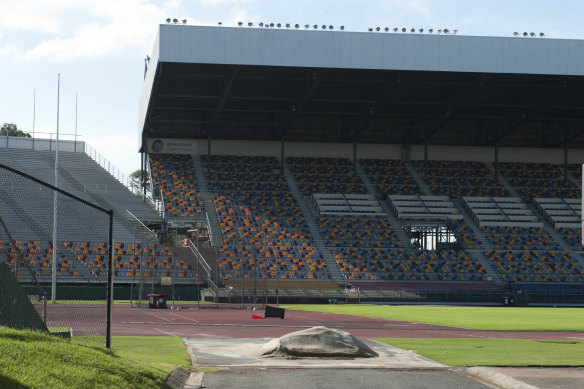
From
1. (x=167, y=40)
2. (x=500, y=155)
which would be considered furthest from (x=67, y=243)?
(x=500, y=155)

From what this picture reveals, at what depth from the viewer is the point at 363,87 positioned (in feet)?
193

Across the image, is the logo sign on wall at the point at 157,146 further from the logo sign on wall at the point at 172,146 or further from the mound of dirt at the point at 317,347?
the mound of dirt at the point at 317,347

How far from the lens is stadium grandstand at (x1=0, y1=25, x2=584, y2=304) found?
51.4 meters

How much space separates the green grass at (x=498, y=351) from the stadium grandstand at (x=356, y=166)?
22343mm

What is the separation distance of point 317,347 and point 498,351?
16.3 ft

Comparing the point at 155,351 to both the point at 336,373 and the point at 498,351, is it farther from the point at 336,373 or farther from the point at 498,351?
the point at 498,351

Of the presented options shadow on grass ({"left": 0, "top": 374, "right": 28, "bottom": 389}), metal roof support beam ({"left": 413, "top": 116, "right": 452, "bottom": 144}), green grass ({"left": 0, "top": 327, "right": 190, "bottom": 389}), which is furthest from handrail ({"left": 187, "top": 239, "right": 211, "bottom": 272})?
shadow on grass ({"left": 0, "top": 374, "right": 28, "bottom": 389})

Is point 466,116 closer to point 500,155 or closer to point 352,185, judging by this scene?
point 500,155

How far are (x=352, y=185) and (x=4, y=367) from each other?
57248 millimetres

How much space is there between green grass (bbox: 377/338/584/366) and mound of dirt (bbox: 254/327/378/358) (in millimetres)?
1750

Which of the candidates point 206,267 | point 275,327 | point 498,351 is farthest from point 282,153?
point 498,351

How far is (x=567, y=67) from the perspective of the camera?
2076 inches

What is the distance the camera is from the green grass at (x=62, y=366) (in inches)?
357

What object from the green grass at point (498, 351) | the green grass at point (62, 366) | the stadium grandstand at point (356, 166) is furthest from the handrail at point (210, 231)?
the green grass at point (62, 366)
